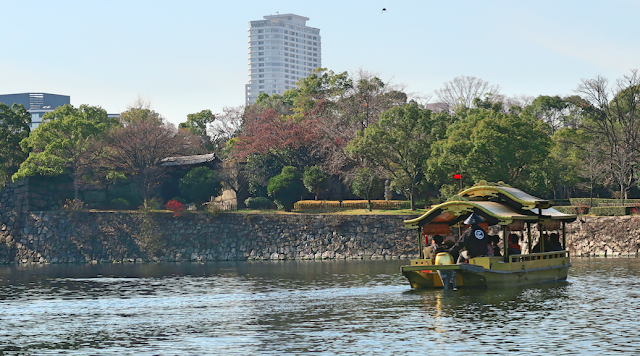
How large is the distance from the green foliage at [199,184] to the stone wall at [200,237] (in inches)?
167

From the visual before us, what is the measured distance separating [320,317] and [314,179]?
134 feet

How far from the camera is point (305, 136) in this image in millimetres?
68875

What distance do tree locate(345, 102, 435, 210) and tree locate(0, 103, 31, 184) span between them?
32.2 m

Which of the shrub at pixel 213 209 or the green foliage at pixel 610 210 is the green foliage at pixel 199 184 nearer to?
the shrub at pixel 213 209

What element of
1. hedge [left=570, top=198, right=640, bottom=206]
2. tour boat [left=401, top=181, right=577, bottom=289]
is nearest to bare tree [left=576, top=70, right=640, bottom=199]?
hedge [left=570, top=198, right=640, bottom=206]

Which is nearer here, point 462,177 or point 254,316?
point 254,316

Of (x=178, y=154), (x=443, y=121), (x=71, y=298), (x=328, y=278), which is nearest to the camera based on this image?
(x=71, y=298)

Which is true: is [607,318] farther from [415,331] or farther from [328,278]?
[328,278]

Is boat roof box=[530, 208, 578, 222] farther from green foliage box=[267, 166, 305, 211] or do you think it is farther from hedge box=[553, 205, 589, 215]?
green foliage box=[267, 166, 305, 211]

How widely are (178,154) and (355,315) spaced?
52.8 metres

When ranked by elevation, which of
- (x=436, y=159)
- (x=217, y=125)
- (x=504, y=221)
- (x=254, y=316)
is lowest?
(x=254, y=316)

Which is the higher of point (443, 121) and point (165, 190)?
point (443, 121)

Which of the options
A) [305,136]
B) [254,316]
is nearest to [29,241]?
[305,136]

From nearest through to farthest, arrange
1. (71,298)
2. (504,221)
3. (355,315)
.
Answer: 1. (355,315)
2. (504,221)
3. (71,298)
